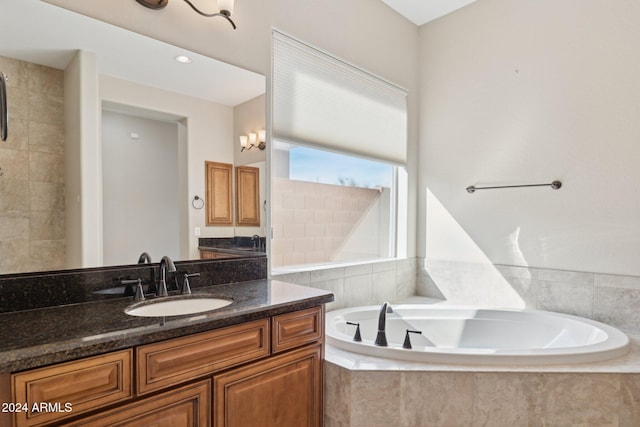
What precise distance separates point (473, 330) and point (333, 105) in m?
1.86

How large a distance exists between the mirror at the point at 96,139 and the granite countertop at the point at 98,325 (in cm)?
23

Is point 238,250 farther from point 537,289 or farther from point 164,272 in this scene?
point 537,289

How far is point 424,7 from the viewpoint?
2.91 metres

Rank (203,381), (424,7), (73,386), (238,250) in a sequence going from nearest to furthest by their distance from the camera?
(73,386) → (203,381) → (238,250) → (424,7)

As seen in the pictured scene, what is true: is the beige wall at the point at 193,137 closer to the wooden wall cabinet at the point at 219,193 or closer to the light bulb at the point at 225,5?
the wooden wall cabinet at the point at 219,193

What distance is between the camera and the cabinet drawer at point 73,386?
2.89 ft

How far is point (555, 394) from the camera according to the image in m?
1.58

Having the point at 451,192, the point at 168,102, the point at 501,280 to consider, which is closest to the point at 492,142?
the point at 451,192

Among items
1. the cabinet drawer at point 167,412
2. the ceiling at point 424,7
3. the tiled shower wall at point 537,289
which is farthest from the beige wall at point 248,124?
the tiled shower wall at point 537,289

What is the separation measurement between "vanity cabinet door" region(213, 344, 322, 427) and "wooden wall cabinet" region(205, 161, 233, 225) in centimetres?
81

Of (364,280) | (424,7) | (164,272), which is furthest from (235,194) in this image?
(424,7)

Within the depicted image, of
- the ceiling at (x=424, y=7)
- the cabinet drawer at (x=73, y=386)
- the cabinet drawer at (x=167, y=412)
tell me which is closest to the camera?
the cabinet drawer at (x=73, y=386)

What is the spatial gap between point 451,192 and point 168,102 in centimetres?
224

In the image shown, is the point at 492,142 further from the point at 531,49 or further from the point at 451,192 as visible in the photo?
the point at 531,49
